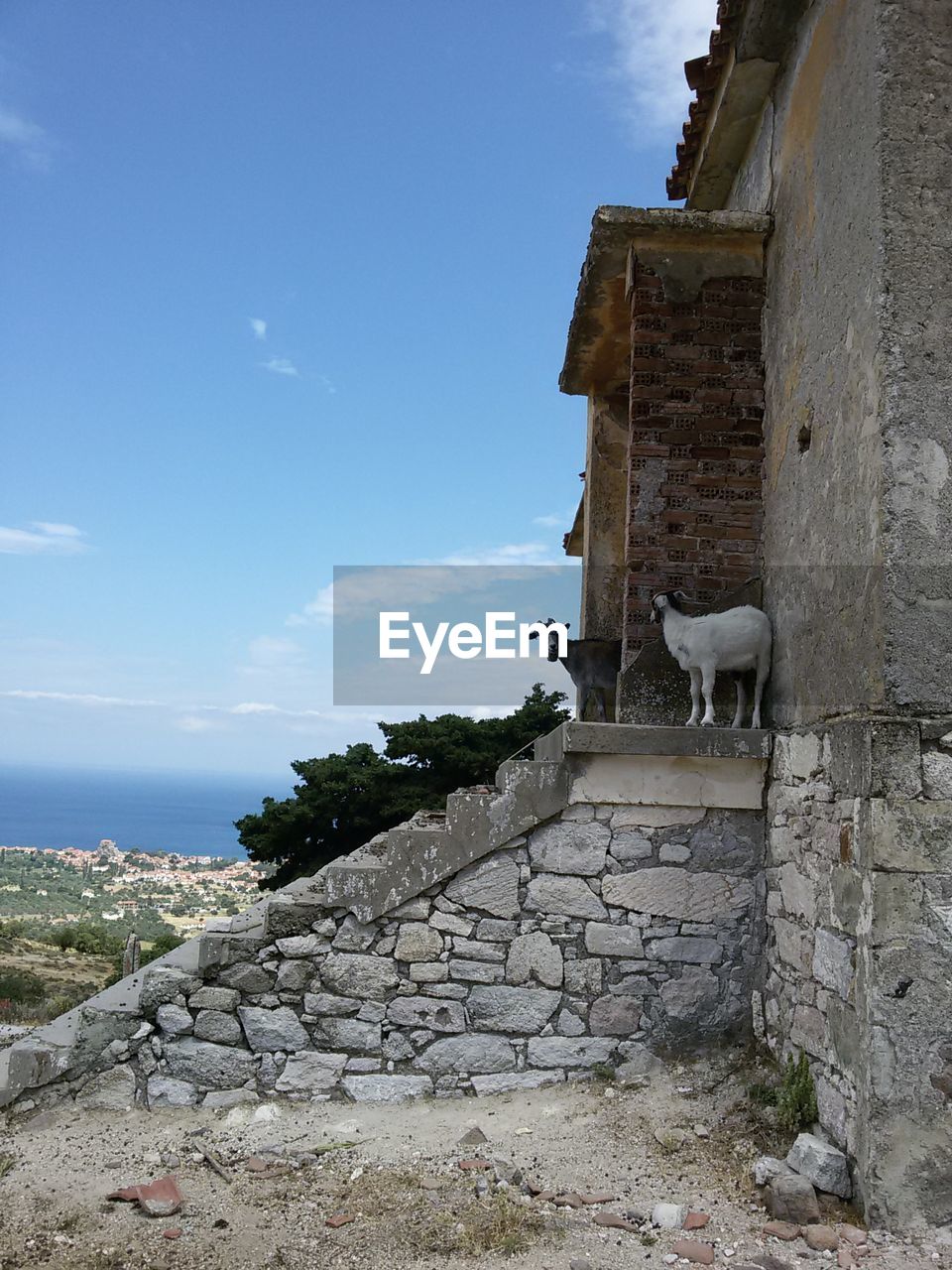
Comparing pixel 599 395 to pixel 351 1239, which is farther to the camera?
pixel 599 395

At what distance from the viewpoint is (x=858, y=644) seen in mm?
4410

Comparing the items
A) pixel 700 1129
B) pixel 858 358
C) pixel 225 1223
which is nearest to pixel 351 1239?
pixel 225 1223

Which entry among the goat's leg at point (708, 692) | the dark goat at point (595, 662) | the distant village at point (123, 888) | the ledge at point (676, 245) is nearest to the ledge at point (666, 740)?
the goat's leg at point (708, 692)

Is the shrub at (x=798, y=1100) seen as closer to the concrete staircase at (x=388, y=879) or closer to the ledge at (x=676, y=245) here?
the concrete staircase at (x=388, y=879)

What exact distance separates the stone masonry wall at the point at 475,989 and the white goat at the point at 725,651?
896 mm

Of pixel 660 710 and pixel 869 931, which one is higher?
pixel 660 710

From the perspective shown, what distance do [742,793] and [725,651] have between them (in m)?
0.79

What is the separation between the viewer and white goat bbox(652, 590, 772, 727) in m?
5.63

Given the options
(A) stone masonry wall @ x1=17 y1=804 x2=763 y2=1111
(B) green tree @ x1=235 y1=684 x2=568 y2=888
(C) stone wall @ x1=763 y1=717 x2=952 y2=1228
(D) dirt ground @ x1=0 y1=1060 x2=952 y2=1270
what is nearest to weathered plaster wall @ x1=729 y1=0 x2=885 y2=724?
(C) stone wall @ x1=763 y1=717 x2=952 y2=1228

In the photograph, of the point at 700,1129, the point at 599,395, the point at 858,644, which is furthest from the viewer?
the point at 599,395

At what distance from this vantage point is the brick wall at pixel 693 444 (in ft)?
20.5

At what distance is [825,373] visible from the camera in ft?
16.5

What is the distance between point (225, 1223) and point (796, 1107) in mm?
2506

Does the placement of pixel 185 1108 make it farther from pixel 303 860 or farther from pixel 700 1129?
pixel 303 860
